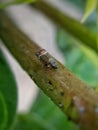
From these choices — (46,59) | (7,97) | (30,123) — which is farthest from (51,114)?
(46,59)

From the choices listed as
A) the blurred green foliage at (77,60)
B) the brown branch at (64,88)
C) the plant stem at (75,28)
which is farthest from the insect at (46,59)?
the blurred green foliage at (77,60)

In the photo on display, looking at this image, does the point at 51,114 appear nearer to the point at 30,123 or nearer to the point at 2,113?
the point at 30,123

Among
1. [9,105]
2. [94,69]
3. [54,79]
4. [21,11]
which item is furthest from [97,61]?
[21,11]

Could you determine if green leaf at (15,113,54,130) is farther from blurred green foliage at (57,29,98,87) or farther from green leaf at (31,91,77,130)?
blurred green foliage at (57,29,98,87)

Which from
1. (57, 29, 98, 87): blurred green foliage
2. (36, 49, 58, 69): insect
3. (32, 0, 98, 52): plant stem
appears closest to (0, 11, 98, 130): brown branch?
(36, 49, 58, 69): insect

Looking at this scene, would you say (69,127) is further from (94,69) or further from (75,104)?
(75,104)

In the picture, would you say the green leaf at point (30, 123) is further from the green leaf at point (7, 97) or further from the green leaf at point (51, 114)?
the green leaf at point (7, 97)
